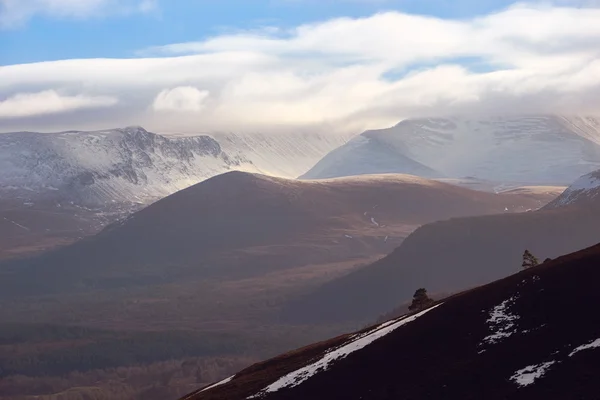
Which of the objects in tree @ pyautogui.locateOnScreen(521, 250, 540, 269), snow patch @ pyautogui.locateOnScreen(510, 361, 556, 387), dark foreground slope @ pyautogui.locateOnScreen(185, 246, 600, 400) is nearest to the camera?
snow patch @ pyautogui.locateOnScreen(510, 361, 556, 387)

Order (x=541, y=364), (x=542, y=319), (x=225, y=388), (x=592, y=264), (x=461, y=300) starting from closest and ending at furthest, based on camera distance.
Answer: (x=541, y=364) → (x=542, y=319) → (x=592, y=264) → (x=461, y=300) → (x=225, y=388)

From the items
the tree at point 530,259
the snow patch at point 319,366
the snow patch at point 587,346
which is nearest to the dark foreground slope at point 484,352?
the snow patch at point 587,346

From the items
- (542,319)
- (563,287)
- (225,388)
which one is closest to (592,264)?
(563,287)

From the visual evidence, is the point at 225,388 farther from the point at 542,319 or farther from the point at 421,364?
the point at 542,319

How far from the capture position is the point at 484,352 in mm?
83125

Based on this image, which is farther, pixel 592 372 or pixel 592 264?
pixel 592 264

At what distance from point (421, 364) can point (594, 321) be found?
16447mm

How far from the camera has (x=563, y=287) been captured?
90.2m

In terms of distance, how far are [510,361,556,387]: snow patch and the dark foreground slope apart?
9cm

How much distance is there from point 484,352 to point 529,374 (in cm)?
866

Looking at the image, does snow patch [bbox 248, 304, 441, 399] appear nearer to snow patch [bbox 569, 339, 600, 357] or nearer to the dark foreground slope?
the dark foreground slope

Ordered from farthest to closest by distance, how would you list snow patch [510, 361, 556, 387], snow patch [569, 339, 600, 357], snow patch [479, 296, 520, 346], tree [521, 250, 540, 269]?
tree [521, 250, 540, 269]
snow patch [479, 296, 520, 346]
snow patch [569, 339, 600, 357]
snow patch [510, 361, 556, 387]

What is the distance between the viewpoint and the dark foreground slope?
74188mm

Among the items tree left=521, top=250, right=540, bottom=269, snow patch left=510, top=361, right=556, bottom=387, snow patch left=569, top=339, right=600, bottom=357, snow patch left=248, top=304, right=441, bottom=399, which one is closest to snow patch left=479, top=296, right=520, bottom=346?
snow patch left=510, top=361, right=556, bottom=387
